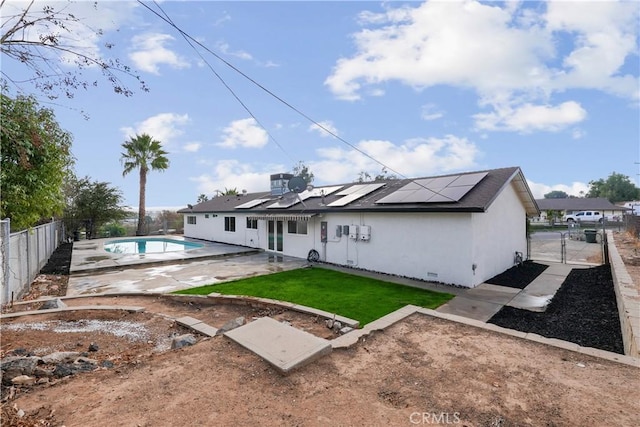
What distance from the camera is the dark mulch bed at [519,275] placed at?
10.8 meters

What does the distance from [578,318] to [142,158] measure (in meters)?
33.3

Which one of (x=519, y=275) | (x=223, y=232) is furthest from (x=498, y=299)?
(x=223, y=232)

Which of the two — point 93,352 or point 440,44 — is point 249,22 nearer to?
point 440,44

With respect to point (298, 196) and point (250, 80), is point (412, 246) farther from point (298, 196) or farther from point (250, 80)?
point (298, 196)

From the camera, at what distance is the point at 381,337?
5.58 metres

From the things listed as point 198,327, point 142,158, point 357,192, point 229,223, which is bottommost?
point 198,327

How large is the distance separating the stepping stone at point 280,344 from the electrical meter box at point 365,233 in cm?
798

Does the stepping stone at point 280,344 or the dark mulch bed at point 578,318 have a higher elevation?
the stepping stone at point 280,344

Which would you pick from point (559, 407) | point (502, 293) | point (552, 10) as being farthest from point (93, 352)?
point (552, 10)

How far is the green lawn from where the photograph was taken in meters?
7.92

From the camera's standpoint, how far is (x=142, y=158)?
29.0 metres

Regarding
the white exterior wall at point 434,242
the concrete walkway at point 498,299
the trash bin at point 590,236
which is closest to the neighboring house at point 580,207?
the trash bin at point 590,236

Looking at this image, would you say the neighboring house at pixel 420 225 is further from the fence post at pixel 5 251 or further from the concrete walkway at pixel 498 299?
the fence post at pixel 5 251

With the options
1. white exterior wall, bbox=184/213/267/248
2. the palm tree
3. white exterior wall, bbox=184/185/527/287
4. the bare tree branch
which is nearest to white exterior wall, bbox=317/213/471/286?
white exterior wall, bbox=184/185/527/287
